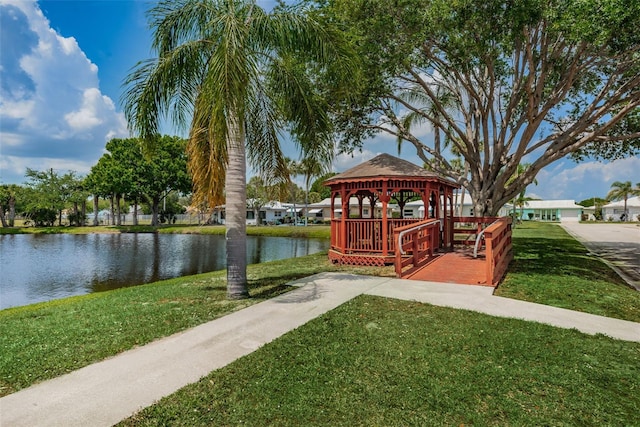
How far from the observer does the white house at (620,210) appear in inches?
2112

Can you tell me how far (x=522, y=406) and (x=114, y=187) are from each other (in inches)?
1842

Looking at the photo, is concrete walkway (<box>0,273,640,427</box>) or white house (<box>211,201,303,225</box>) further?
white house (<box>211,201,303,225</box>)

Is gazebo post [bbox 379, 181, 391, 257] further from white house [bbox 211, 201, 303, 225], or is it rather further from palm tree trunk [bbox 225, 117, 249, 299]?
white house [bbox 211, 201, 303, 225]

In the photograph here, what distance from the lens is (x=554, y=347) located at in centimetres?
444

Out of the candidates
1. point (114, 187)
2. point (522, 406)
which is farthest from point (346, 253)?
point (114, 187)

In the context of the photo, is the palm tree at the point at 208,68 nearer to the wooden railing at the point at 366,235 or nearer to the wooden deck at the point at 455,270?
the wooden deck at the point at 455,270

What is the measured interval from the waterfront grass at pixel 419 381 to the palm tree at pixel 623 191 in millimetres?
63041

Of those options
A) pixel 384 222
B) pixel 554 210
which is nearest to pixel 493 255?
pixel 384 222

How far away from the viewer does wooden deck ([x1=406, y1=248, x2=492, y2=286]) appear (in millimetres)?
8293

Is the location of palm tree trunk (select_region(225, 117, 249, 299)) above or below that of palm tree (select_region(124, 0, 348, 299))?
below

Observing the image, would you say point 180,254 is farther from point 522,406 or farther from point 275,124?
point 522,406

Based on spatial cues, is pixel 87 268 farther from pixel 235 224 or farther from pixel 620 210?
pixel 620 210

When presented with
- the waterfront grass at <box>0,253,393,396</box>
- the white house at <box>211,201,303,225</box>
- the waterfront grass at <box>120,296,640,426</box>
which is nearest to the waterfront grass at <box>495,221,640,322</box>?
the waterfront grass at <box>120,296,640,426</box>

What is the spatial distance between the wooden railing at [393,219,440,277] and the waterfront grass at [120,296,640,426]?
3.68m
